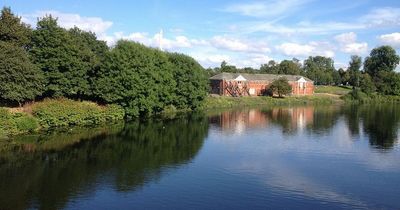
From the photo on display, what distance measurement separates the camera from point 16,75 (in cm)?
4312

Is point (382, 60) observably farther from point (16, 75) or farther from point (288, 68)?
point (16, 75)

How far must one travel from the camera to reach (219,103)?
85.8 meters

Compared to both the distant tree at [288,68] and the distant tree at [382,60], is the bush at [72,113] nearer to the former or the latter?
the distant tree at [288,68]

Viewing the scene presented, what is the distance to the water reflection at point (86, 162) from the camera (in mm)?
23438

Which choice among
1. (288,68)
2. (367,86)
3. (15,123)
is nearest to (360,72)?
(288,68)

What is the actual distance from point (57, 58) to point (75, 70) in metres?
2.68

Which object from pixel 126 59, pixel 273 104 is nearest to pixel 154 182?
pixel 126 59

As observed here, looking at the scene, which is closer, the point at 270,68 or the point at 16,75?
the point at 16,75

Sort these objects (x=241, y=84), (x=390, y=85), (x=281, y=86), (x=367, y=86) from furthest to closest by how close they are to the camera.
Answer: (x=390, y=85) → (x=367, y=86) → (x=241, y=84) → (x=281, y=86)

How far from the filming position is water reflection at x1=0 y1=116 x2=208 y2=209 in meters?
23.4

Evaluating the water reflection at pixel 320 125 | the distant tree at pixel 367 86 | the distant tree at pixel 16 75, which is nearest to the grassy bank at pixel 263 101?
the distant tree at pixel 367 86

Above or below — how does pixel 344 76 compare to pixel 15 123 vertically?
above

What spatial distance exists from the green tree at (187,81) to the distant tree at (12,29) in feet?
90.9

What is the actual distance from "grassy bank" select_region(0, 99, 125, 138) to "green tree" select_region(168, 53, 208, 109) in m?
17.0
